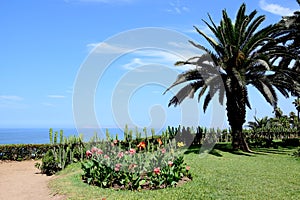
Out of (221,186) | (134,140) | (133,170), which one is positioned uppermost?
(134,140)

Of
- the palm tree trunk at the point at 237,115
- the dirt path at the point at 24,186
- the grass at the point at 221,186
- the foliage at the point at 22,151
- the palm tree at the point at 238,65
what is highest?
the palm tree at the point at 238,65

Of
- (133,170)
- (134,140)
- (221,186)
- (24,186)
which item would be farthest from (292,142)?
(24,186)

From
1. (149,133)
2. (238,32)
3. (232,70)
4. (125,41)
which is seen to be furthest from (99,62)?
(238,32)

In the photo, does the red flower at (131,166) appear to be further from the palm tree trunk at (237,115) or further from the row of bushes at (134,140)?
the palm tree trunk at (237,115)

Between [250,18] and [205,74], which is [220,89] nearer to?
[205,74]

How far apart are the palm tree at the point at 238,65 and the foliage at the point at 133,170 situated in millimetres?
8432

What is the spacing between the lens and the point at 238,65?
52.9 feet

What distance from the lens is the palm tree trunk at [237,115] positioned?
1669 cm

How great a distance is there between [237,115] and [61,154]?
32.3 feet

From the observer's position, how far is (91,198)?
6949 millimetres

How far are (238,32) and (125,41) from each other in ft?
25.3

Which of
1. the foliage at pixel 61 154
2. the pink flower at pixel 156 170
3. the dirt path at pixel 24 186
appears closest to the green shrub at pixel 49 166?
the foliage at pixel 61 154

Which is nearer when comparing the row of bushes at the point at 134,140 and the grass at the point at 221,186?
the grass at the point at 221,186

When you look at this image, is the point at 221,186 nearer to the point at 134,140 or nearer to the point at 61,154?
the point at 61,154
